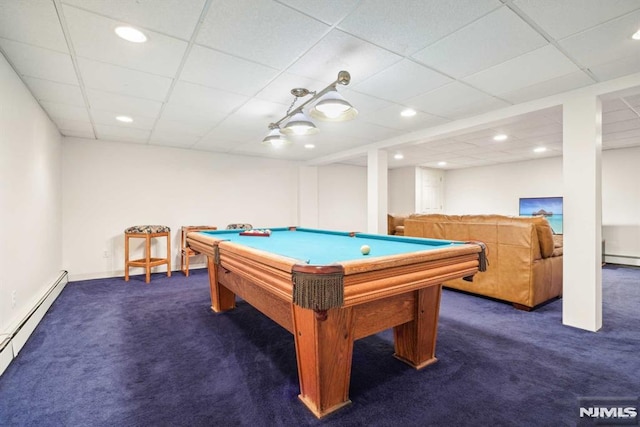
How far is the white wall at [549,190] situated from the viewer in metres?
5.88

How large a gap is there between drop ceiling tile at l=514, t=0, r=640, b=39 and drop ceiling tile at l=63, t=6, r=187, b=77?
223 centimetres

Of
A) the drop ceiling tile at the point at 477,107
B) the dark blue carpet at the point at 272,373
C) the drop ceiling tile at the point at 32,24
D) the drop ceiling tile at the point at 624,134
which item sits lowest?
the dark blue carpet at the point at 272,373

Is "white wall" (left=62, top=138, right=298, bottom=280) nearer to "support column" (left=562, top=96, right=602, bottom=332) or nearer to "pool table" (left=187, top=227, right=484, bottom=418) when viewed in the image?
"pool table" (left=187, top=227, right=484, bottom=418)

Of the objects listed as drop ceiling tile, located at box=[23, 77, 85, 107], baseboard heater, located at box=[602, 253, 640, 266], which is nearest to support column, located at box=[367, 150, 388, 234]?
drop ceiling tile, located at box=[23, 77, 85, 107]

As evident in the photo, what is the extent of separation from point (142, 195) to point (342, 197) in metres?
4.74

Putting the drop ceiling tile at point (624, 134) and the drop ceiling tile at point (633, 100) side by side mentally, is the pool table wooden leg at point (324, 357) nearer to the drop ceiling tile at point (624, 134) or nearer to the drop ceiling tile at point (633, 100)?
the drop ceiling tile at point (633, 100)

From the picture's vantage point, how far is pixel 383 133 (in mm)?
4594

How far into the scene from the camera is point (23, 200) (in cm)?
277

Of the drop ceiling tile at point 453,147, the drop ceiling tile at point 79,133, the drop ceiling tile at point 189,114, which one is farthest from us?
the drop ceiling tile at point 453,147

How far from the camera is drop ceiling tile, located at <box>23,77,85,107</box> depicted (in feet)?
8.96

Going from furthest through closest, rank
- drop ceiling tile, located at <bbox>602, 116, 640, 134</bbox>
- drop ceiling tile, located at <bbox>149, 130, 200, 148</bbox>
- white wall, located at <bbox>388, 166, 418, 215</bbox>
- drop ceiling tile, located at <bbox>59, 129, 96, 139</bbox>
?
white wall, located at <bbox>388, 166, 418, 215</bbox> < drop ceiling tile, located at <bbox>149, 130, 200, 148</bbox> < drop ceiling tile, located at <bbox>59, 129, 96, 139</bbox> < drop ceiling tile, located at <bbox>602, 116, 640, 134</bbox>

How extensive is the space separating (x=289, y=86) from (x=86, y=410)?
2.73 m

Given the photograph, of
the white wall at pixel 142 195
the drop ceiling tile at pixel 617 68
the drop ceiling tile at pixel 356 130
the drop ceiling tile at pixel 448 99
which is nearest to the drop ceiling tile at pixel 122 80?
the drop ceiling tile at pixel 356 130

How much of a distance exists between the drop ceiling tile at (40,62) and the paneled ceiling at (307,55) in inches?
0.5
